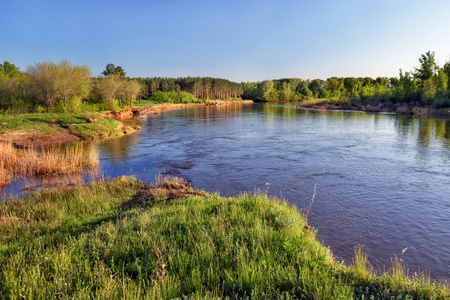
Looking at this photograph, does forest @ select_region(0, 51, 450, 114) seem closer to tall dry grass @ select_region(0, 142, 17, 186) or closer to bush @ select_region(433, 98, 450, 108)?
bush @ select_region(433, 98, 450, 108)

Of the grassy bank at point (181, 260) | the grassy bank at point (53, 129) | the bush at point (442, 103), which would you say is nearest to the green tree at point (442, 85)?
the bush at point (442, 103)

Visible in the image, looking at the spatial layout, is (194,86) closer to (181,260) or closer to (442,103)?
(442,103)

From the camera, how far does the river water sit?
946cm

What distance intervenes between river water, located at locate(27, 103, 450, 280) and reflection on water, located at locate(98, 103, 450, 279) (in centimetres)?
4

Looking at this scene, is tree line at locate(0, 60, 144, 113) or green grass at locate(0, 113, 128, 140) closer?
green grass at locate(0, 113, 128, 140)

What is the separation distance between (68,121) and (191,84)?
414 feet

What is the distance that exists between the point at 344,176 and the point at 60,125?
34410 millimetres

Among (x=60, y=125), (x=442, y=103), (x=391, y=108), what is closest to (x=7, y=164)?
(x=60, y=125)

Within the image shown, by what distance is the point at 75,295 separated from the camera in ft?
14.1

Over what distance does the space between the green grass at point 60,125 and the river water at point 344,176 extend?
4324 mm

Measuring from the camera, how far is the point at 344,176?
56.3 feet

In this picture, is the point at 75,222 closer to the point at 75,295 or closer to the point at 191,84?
the point at 75,295

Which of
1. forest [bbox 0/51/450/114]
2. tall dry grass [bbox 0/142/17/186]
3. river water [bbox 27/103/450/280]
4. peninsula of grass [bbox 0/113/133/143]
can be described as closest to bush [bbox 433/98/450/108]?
forest [bbox 0/51/450/114]

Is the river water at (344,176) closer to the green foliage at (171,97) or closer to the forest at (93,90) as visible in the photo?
the forest at (93,90)
